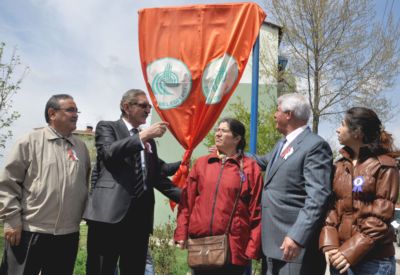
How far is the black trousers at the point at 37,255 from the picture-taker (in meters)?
2.92

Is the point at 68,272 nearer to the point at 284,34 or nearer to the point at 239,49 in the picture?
the point at 239,49

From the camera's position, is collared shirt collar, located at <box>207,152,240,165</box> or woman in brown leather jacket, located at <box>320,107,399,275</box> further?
collared shirt collar, located at <box>207,152,240,165</box>

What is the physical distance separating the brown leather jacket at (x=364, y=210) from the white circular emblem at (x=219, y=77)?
1.78 meters

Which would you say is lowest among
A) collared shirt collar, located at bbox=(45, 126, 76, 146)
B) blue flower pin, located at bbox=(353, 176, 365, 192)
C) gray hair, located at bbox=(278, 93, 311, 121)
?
blue flower pin, located at bbox=(353, 176, 365, 192)

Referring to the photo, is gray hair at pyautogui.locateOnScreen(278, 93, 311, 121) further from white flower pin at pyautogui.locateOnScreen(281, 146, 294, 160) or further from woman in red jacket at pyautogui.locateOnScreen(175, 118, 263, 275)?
woman in red jacket at pyautogui.locateOnScreen(175, 118, 263, 275)

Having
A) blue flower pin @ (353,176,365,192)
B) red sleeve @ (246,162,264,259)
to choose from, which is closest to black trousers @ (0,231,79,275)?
red sleeve @ (246,162,264,259)

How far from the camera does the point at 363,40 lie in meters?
10.8

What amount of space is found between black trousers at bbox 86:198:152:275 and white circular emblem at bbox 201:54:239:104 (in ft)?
4.91

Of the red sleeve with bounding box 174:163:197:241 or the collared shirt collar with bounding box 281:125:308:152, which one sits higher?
the collared shirt collar with bounding box 281:125:308:152

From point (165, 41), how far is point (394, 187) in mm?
2830

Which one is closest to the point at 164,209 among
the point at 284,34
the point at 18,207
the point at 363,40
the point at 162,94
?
the point at 284,34

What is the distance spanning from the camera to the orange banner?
4.09 metres

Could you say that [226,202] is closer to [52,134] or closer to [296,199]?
[296,199]

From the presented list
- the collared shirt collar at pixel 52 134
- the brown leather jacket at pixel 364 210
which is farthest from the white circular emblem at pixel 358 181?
the collared shirt collar at pixel 52 134
